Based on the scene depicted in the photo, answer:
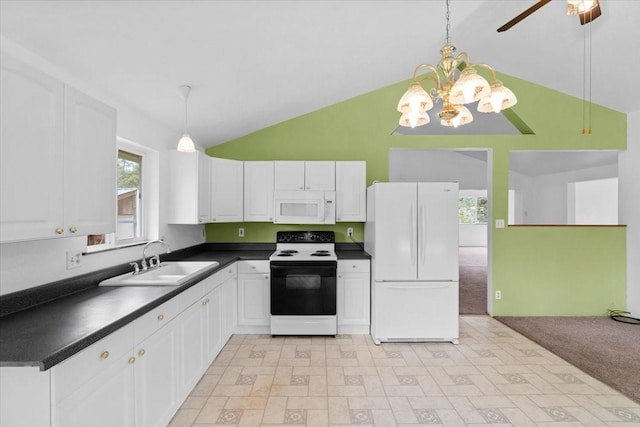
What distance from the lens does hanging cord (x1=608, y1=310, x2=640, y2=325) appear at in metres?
3.88

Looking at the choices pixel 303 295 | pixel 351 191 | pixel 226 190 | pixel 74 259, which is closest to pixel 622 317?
pixel 351 191

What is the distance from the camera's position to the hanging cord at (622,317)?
3883mm

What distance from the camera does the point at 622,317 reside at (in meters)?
4.00

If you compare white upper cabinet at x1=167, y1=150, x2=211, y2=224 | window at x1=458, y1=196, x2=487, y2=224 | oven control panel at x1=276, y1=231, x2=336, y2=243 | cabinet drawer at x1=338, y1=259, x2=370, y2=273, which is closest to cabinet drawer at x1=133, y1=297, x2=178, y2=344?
white upper cabinet at x1=167, y1=150, x2=211, y2=224

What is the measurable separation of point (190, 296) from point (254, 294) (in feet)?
4.20

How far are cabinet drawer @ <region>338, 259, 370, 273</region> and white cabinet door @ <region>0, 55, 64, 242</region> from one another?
2585 mm

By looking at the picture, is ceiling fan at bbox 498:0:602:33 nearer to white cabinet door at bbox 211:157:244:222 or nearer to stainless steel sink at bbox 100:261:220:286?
stainless steel sink at bbox 100:261:220:286

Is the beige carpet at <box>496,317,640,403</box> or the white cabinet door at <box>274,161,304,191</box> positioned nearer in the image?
the beige carpet at <box>496,317,640,403</box>

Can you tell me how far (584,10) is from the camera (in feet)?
6.65

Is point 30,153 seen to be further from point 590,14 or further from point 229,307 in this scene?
point 590,14

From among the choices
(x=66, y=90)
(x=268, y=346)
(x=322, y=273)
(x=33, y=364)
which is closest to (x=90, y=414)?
(x=33, y=364)

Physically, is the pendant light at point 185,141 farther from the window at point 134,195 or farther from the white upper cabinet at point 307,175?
the white upper cabinet at point 307,175

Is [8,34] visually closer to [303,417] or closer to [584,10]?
[303,417]

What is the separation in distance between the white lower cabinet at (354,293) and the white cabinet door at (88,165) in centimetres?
235
